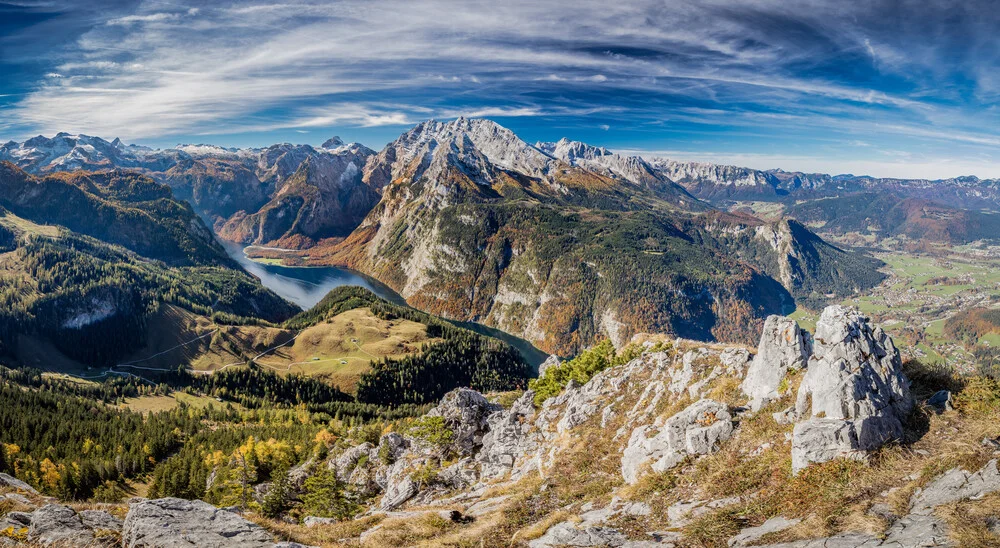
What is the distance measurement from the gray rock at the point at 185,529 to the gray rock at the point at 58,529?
148 centimetres

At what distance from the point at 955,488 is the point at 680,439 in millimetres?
11413

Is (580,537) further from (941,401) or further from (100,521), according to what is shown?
(100,521)

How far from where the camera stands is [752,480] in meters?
19.7

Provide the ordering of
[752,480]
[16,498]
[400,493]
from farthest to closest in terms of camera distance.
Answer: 1. [400,493]
2. [16,498]
3. [752,480]

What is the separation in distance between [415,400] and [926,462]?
6155 inches

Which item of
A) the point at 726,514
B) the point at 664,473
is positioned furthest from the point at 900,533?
the point at 664,473

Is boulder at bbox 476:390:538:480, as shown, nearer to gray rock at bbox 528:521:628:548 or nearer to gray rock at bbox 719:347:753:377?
gray rock at bbox 528:521:628:548

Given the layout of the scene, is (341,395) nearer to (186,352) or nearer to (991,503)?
(186,352)

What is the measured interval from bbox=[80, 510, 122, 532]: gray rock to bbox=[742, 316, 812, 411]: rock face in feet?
112

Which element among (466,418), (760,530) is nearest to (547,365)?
(466,418)

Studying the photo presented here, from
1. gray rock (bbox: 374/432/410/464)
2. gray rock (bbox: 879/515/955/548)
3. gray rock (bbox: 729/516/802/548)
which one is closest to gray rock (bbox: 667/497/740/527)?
gray rock (bbox: 729/516/802/548)

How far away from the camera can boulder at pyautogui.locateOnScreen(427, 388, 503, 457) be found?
4731cm

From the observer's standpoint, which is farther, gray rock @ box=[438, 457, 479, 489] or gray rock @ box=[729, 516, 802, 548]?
gray rock @ box=[438, 457, 479, 489]

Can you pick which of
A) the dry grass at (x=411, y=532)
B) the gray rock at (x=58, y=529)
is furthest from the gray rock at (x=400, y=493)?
the gray rock at (x=58, y=529)
